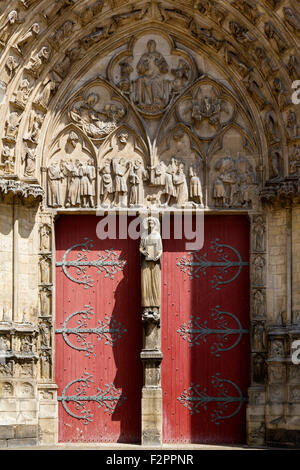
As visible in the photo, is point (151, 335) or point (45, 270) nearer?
point (151, 335)

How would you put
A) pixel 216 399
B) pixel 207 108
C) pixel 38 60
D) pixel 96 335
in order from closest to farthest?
pixel 38 60
pixel 216 399
pixel 96 335
pixel 207 108

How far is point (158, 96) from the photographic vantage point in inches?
587

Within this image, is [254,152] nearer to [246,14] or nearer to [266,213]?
[266,213]

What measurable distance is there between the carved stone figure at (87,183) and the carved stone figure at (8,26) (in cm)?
211

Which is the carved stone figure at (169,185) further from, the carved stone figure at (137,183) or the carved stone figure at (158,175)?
the carved stone figure at (137,183)

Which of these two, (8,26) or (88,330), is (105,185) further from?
(8,26)

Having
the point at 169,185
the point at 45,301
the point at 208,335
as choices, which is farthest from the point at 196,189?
the point at 45,301

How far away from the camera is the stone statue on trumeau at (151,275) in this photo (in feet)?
47.0

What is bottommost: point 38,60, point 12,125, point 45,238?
point 45,238

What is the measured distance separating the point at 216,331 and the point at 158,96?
355 centimetres

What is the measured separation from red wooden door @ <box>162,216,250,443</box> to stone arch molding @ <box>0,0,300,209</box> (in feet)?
2.28

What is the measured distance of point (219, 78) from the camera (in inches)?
587

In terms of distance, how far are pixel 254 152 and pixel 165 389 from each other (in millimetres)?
3681

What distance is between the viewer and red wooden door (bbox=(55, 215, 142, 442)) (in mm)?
14469
